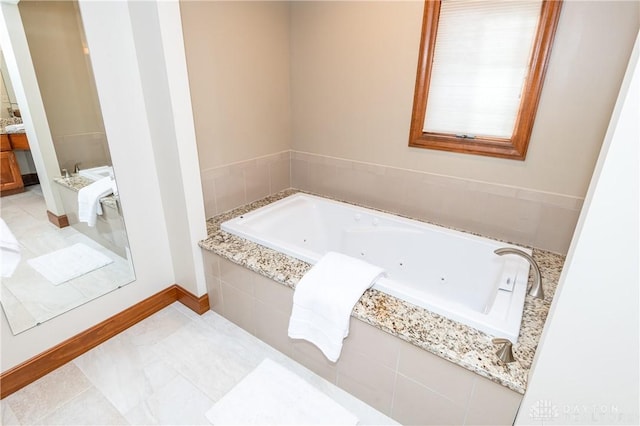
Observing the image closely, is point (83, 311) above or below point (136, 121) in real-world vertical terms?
below

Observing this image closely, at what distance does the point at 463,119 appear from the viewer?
191 cm

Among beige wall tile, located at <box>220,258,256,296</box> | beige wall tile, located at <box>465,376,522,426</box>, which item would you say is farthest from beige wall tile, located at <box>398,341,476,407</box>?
beige wall tile, located at <box>220,258,256,296</box>

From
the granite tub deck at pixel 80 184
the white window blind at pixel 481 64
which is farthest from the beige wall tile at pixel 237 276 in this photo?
the white window blind at pixel 481 64

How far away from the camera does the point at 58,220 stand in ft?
5.32

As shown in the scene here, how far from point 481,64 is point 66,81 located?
218cm

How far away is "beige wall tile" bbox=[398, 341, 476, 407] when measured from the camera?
1145mm

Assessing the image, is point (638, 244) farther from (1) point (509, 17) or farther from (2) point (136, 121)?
(2) point (136, 121)

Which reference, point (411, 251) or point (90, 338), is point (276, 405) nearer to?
point (90, 338)

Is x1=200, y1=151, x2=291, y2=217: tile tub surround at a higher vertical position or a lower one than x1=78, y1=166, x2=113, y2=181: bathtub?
lower

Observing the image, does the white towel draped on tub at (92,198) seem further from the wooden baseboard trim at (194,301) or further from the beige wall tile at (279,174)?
the beige wall tile at (279,174)

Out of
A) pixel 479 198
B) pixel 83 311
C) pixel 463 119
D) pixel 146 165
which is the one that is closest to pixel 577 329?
pixel 479 198

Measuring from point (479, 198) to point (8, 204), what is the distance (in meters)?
2.49

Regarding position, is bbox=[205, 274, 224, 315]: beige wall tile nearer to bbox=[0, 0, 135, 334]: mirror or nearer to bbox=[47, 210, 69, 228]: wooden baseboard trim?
bbox=[0, 0, 135, 334]: mirror

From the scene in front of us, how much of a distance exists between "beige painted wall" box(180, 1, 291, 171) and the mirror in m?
0.55
